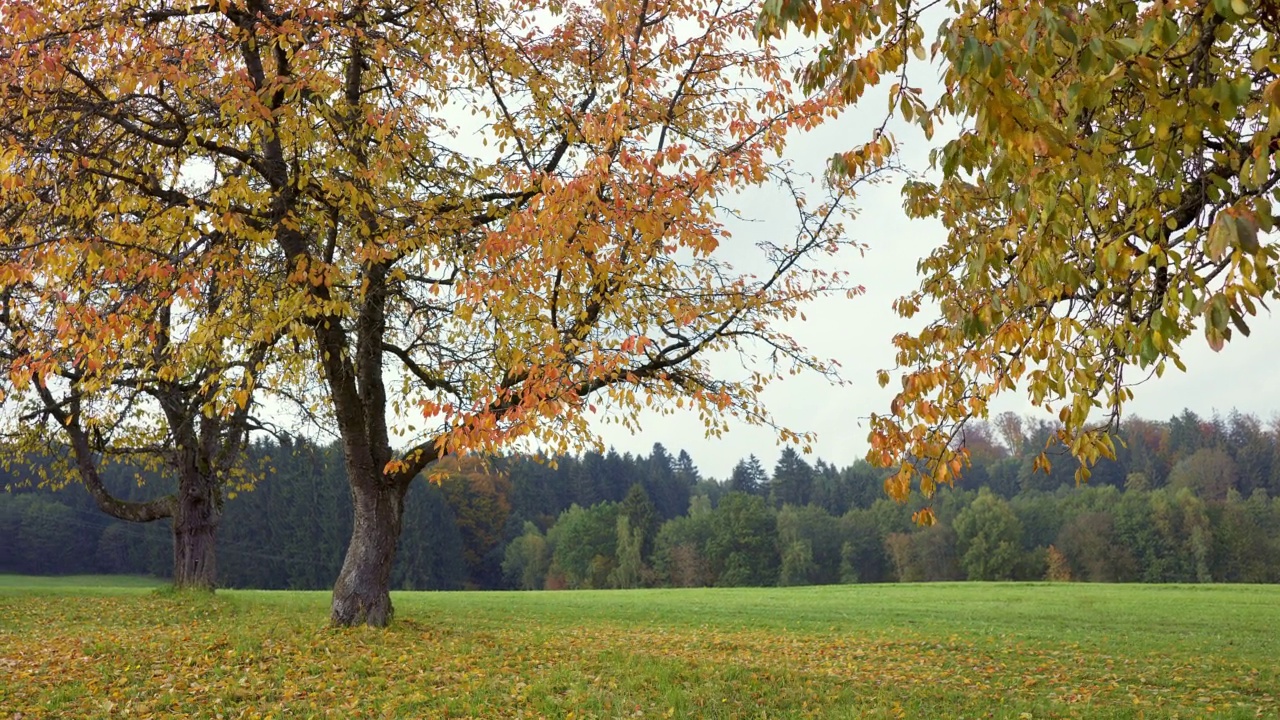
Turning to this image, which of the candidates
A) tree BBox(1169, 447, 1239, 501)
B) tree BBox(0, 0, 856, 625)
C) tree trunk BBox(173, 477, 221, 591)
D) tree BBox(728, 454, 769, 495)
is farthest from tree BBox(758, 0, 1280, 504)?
tree BBox(728, 454, 769, 495)

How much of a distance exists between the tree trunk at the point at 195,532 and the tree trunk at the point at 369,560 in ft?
26.7

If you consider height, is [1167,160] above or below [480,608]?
above

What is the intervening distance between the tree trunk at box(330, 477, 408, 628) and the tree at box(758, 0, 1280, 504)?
8.48 metres

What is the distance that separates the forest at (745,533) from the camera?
5622 cm

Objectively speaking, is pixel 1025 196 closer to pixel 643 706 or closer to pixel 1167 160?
pixel 1167 160

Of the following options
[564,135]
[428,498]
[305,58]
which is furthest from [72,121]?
[428,498]

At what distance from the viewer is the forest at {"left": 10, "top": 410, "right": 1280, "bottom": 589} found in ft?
184

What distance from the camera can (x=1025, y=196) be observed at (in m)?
3.98

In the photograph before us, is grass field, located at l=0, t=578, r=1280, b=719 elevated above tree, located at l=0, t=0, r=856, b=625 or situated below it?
below

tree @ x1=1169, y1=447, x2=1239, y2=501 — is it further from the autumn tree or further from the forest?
the autumn tree

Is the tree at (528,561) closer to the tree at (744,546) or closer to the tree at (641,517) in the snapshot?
the tree at (641,517)

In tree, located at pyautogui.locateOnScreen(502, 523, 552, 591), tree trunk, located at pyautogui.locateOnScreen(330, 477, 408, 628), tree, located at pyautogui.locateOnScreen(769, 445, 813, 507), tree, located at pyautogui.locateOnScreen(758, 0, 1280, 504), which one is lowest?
tree, located at pyautogui.locateOnScreen(502, 523, 552, 591)

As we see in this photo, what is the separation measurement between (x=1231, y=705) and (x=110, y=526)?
72.0 metres

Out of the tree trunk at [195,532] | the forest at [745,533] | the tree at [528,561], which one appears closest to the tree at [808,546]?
the forest at [745,533]
